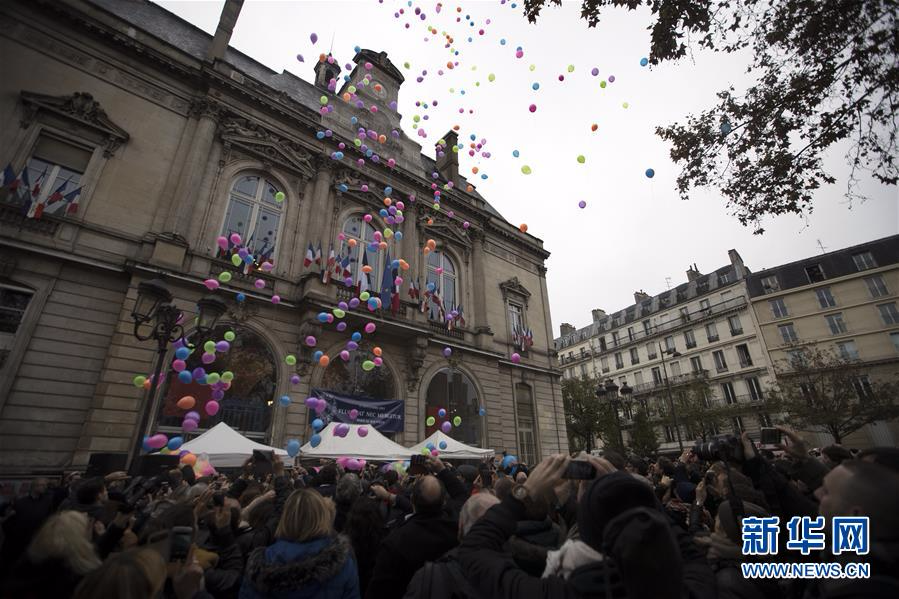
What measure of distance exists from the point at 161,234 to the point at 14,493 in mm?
6327

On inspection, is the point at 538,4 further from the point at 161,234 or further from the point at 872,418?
the point at 872,418

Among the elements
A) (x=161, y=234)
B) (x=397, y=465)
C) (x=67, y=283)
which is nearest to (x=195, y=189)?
(x=161, y=234)

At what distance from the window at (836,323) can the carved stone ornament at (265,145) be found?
39706 millimetres

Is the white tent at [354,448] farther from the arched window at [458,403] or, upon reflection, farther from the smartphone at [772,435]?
the smartphone at [772,435]

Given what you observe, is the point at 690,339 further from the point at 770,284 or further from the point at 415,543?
the point at 415,543

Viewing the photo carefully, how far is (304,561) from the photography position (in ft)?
7.47

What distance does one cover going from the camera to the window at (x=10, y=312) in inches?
341

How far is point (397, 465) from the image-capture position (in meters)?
9.08

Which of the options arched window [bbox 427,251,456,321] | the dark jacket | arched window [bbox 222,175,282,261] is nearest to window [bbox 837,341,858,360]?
arched window [bbox 427,251,456,321]

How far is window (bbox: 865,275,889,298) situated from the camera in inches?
1173

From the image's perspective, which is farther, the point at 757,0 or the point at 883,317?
the point at 883,317

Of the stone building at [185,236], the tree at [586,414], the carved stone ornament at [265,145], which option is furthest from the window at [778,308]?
the carved stone ornament at [265,145]

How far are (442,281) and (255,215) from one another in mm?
8173

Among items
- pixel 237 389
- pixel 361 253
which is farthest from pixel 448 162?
pixel 237 389
